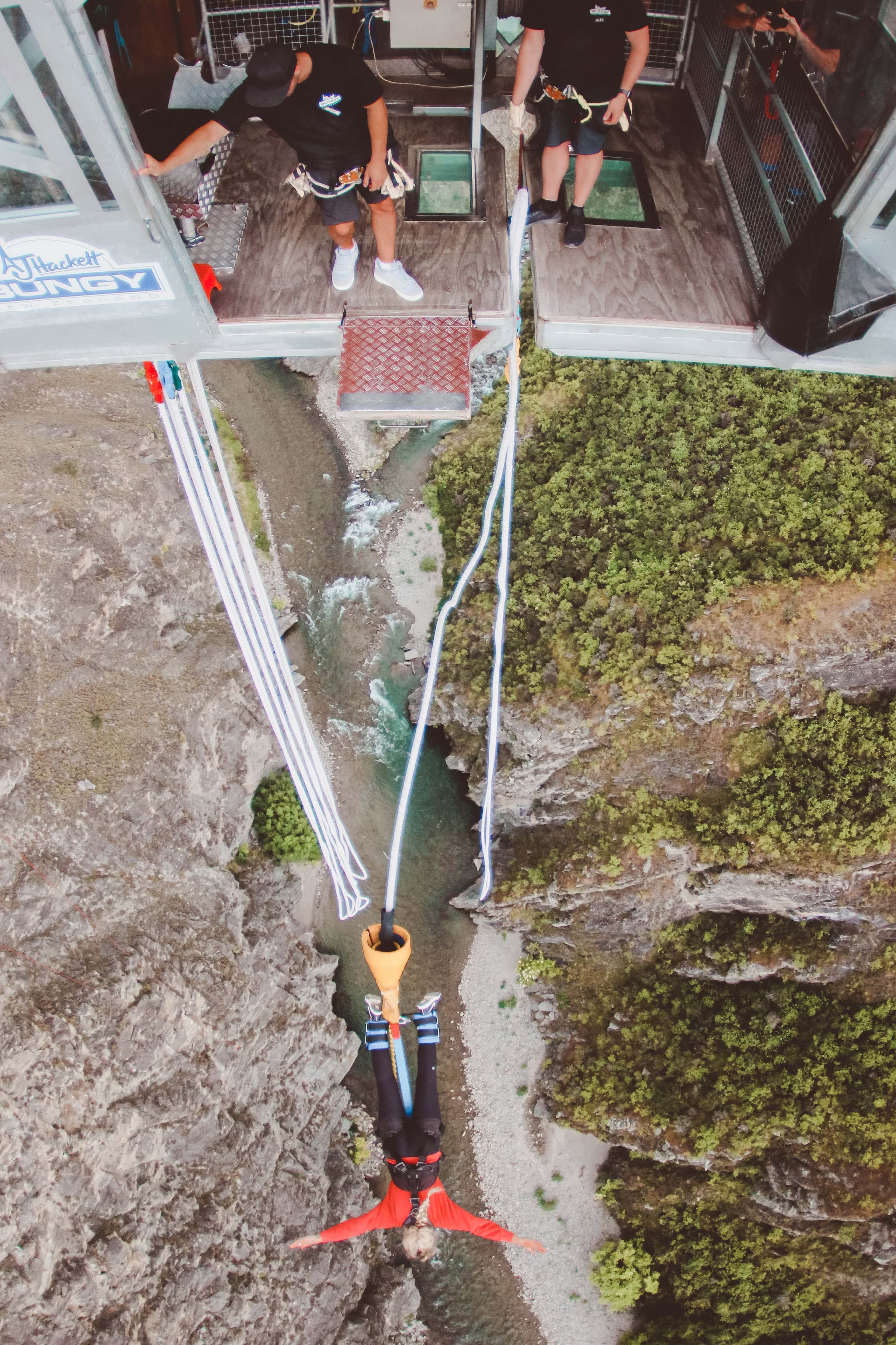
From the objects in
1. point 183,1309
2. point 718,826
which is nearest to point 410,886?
point 718,826

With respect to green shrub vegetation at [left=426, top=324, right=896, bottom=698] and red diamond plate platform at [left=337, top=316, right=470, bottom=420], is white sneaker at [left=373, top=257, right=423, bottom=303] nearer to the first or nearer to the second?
red diamond plate platform at [left=337, top=316, right=470, bottom=420]

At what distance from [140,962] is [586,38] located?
31.2 feet

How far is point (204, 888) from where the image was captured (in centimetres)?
1009

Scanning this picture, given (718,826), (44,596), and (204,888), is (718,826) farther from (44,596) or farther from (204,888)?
(44,596)

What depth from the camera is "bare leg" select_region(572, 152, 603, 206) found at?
20.0 feet

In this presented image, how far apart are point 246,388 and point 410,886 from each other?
26.3ft

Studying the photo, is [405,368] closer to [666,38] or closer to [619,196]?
[619,196]

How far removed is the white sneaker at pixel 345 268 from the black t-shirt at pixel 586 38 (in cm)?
183

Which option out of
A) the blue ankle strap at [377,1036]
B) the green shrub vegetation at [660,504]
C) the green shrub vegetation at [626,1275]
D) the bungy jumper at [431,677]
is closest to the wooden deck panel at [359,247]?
the bungy jumper at [431,677]

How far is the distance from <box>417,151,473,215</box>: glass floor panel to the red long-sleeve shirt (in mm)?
A: 8499

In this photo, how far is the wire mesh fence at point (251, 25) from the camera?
700cm

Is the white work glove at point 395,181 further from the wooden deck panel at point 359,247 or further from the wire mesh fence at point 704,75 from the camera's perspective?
the wire mesh fence at point 704,75

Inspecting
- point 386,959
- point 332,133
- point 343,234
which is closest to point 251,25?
point 343,234

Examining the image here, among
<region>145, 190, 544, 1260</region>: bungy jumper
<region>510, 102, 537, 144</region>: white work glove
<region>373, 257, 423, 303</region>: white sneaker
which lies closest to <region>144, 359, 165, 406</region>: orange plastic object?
<region>145, 190, 544, 1260</region>: bungy jumper
